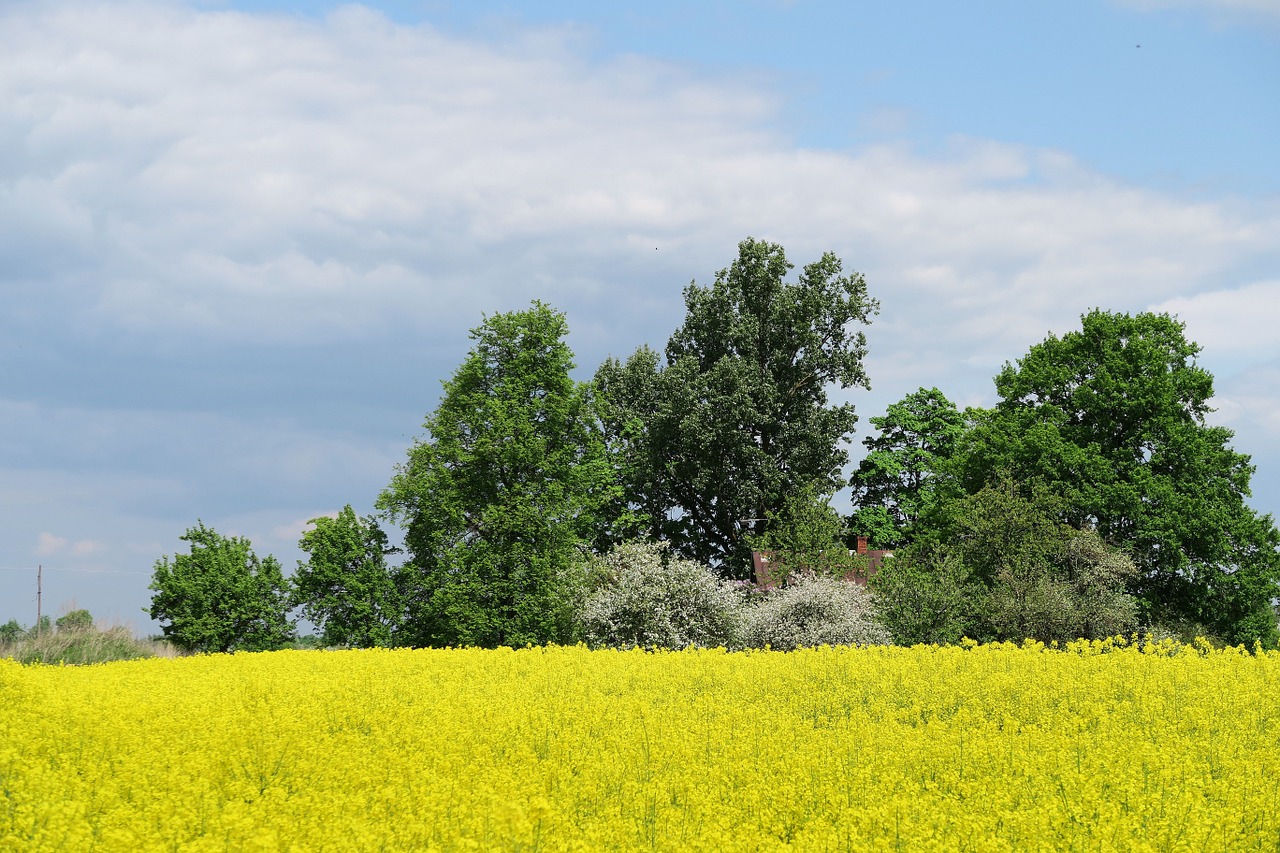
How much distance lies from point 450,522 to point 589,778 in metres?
27.2

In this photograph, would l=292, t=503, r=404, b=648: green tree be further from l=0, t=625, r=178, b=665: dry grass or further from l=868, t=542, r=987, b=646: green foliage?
l=868, t=542, r=987, b=646: green foliage

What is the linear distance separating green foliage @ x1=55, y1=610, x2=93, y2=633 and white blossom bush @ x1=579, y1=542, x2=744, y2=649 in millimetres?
16737

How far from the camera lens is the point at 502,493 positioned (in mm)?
35438

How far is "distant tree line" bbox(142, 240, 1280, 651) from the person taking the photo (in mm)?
27547

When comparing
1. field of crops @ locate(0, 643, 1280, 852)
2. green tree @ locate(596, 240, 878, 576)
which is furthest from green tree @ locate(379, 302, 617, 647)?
field of crops @ locate(0, 643, 1280, 852)

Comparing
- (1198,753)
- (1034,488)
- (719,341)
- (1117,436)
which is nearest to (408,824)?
(1198,753)

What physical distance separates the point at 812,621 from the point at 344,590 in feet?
58.7

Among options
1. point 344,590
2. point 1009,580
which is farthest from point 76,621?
point 1009,580

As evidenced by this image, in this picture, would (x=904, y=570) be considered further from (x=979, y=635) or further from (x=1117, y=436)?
(x=1117, y=436)

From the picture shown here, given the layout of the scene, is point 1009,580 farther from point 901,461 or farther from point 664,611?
point 901,461

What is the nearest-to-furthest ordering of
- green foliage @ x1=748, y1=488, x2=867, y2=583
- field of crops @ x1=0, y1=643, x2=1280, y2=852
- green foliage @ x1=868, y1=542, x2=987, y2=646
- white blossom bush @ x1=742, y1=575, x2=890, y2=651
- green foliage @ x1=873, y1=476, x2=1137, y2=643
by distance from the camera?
1. field of crops @ x1=0, y1=643, x2=1280, y2=852
2. white blossom bush @ x1=742, y1=575, x2=890, y2=651
3. green foliage @ x1=868, y1=542, x2=987, y2=646
4. green foliage @ x1=873, y1=476, x2=1137, y2=643
5. green foliage @ x1=748, y1=488, x2=867, y2=583

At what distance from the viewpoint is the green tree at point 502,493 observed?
34.5 metres

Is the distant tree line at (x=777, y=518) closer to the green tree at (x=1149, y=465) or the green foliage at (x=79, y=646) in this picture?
the green tree at (x=1149, y=465)

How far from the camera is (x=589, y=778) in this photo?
376 inches
